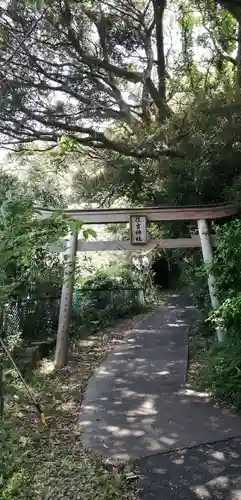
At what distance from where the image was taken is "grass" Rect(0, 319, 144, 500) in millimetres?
3080

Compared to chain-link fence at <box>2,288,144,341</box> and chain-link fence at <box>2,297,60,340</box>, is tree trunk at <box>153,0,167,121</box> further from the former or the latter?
chain-link fence at <box>2,297,60,340</box>

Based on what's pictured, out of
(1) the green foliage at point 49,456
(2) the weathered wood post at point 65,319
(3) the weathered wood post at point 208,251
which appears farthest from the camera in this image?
(2) the weathered wood post at point 65,319

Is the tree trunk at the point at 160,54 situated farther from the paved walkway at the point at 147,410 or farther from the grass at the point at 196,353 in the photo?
the paved walkway at the point at 147,410

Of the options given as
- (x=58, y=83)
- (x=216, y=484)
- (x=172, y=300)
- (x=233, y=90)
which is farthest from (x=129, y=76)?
(x=216, y=484)

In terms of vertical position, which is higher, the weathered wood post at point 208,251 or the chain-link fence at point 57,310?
the weathered wood post at point 208,251

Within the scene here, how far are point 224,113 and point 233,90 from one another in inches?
26.5

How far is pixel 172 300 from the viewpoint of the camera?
13820mm

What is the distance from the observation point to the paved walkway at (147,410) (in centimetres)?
397

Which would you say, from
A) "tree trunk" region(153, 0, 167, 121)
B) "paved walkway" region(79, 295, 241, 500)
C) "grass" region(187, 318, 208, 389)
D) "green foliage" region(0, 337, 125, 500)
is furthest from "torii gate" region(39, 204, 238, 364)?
"tree trunk" region(153, 0, 167, 121)

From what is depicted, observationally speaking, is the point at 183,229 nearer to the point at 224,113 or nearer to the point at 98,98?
the point at 224,113

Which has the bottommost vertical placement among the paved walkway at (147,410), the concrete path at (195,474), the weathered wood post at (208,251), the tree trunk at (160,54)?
the concrete path at (195,474)

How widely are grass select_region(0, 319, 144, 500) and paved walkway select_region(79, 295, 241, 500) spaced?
0.69 ft

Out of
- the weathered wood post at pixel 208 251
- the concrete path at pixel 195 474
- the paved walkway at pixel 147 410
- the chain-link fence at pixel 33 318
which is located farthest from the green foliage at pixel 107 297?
the concrete path at pixel 195 474

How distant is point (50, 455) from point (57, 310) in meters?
5.09
